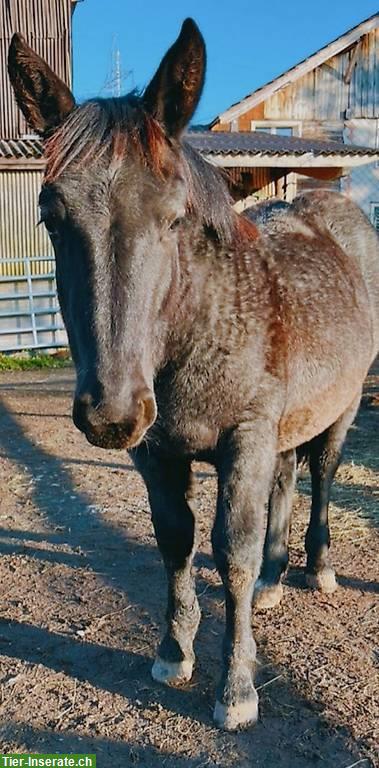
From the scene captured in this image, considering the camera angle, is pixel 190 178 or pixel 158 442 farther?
pixel 158 442

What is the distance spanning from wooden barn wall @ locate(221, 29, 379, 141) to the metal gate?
26.3 ft

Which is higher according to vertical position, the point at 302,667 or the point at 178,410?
the point at 178,410

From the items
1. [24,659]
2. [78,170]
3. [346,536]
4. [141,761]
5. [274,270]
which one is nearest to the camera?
[78,170]

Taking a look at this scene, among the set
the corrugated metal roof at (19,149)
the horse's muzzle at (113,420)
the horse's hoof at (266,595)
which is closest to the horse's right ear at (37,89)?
the horse's muzzle at (113,420)

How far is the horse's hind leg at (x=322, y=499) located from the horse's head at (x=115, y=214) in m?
2.01

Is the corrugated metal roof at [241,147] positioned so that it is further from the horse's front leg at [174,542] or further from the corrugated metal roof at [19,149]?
the horse's front leg at [174,542]

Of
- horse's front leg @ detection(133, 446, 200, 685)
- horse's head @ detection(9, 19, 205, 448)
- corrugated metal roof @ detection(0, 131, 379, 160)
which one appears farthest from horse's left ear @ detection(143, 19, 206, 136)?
corrugated metal roof @ detection(0, 131, 379, 160)

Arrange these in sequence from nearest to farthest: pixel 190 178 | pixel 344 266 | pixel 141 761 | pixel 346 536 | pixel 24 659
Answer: pixel 190 178 < pixel 141 761 < pixel 24 659 < pixel 344 266 < pixel 346 536

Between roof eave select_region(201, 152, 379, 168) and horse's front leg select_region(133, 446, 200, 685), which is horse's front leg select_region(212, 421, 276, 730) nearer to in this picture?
horse's front leg select_region(133, 446, 200, 685)

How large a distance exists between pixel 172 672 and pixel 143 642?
1.19 ft

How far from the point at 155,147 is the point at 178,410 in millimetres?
946

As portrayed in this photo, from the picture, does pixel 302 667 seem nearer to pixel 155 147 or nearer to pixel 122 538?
pixel 122 538

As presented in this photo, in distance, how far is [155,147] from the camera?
1997mm

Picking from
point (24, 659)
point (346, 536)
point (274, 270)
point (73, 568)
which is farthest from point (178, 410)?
point (346, 536)
